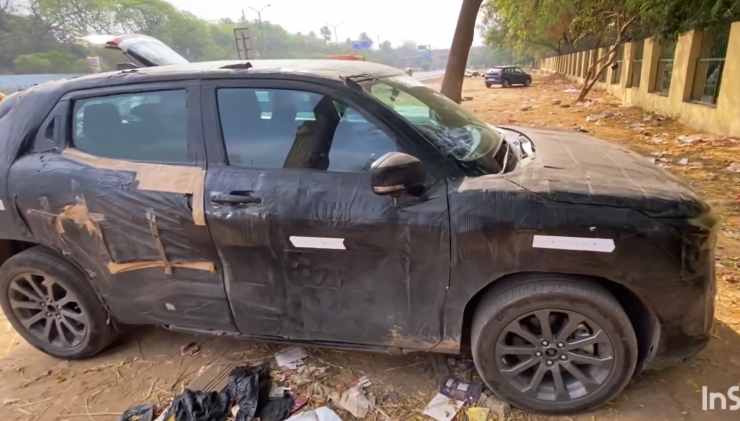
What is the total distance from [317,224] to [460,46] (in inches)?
396

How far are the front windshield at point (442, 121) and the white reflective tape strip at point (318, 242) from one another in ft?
2.37

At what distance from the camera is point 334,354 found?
290 cm

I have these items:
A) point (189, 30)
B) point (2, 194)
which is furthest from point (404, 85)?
point (189, 30)

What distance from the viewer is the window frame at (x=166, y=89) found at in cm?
244

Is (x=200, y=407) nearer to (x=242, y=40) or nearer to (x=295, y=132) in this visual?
(x=295, y=132)

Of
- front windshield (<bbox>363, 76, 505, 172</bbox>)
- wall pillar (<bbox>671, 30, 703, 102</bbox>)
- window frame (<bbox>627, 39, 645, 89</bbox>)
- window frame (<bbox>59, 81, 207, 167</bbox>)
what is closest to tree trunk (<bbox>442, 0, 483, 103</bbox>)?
wall pillar (<bbox>671, 30, 703, 102</bbox>)

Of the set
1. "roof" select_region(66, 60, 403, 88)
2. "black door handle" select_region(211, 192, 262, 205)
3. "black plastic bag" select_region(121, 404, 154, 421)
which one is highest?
"roof" select_region(66, 60, 403, 88)

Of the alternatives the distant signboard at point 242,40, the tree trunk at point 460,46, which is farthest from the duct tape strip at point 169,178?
the distant signboard at point 242,40

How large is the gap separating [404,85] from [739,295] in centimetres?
296

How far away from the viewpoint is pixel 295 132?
7.88 feet

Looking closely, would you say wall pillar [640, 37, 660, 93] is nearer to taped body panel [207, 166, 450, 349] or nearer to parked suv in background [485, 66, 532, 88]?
taped body panel [207, 166, 450, 349]

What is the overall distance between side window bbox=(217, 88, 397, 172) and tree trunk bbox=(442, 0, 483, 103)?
29.7 feet

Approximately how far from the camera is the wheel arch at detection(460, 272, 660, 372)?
7.04 ft

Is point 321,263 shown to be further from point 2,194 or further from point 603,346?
point 2,194
